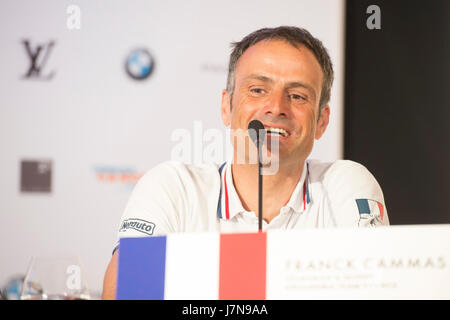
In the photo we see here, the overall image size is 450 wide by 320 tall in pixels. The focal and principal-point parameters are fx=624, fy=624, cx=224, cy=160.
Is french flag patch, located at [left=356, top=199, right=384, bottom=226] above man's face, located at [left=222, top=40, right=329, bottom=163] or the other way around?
the other way around

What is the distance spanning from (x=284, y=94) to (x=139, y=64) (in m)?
0.65

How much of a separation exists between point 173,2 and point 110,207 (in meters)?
0.86

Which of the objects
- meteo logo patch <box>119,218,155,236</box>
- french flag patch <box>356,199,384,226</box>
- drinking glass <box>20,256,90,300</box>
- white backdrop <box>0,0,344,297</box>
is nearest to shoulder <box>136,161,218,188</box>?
meteo logo patch <box>119,218,155,236</box>

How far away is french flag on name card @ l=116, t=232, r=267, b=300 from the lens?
96 cm

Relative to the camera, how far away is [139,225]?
5.77 feet

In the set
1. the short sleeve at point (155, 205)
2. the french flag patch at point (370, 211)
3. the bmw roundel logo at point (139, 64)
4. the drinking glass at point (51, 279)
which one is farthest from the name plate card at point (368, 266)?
the bmw roundel logo at point (139, 64)

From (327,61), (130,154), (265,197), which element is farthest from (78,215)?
(327,61)

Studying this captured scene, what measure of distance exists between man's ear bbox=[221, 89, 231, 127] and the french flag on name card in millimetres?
1426

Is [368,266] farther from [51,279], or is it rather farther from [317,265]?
[51,279]

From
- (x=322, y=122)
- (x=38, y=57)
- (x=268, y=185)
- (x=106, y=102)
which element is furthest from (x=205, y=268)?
(x=38, y=57)

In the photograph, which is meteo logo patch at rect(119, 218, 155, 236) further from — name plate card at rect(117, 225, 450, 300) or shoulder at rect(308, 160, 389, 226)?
name plate card at rect(117, 225, 450, 300)

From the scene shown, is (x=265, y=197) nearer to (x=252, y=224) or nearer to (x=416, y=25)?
(x=252, y=224)

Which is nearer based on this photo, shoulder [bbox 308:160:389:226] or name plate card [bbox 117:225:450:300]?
name plate card [bbox 117:225:450:300]

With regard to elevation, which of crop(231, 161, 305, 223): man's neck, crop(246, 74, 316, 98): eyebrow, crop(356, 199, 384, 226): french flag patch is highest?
crop(246, 74, 316, 98): eyebrow
